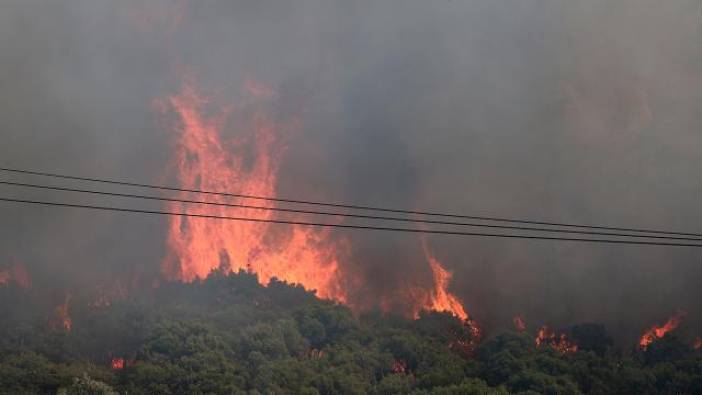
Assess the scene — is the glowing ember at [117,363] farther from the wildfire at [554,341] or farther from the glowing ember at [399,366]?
the wildfire at [554,341]

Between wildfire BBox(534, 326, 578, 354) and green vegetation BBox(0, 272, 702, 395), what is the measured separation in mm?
1326

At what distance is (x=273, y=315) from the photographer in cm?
8750

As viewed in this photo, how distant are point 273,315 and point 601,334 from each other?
3643 centimetres

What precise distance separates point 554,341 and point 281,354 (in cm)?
3286

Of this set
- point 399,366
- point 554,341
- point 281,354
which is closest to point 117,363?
point 281,354

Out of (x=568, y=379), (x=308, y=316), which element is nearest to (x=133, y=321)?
(x=308, y=316)

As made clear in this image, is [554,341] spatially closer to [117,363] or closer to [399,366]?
[399,366]

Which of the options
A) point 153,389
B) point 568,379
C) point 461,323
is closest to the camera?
point 153,389

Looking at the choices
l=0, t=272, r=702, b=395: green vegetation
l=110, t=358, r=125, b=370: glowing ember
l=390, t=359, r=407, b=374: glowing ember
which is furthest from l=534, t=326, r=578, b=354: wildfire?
l=110, t=358, r=125, b=370: glowing ember

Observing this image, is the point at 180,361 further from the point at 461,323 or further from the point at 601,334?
the point at 601,334

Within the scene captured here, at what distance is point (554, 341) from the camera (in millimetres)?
91188

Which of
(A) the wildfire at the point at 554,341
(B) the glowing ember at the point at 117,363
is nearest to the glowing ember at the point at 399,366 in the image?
(A) the wildfire at the point at 554,341

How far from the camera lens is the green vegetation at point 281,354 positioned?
70.4 metres

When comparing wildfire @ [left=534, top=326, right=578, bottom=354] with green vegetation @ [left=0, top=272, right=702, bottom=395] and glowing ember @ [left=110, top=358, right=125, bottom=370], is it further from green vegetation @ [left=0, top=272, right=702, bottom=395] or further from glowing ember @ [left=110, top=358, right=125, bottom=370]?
glowing ember @ [left=110, top=358, right=125, bottom=370]
